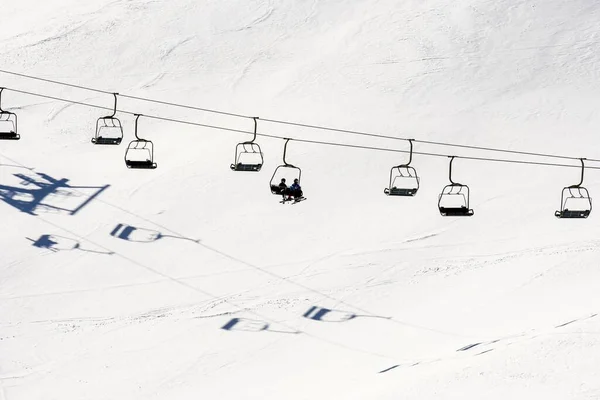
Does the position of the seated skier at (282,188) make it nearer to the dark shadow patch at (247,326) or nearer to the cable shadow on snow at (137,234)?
the dark shadow patch at (247,326)

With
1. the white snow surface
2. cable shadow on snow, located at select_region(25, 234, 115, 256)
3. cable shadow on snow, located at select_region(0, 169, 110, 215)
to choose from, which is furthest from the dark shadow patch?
cable shadow on snow, located at select_region(0, 169, 110, 215)

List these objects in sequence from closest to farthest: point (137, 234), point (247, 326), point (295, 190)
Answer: point (295, 190)
point (247, 326)
point (137, 234)

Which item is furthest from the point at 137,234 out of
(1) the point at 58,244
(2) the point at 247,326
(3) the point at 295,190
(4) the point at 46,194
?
(3) the point at 295,190

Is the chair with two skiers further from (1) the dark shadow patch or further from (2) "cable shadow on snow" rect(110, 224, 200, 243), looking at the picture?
(2) "cable shadow on snow" rect(110, 224, 200, 243)

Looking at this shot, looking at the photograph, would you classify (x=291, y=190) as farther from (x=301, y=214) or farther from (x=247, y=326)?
(x=301, y=214)

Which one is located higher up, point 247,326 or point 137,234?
point 137,234
